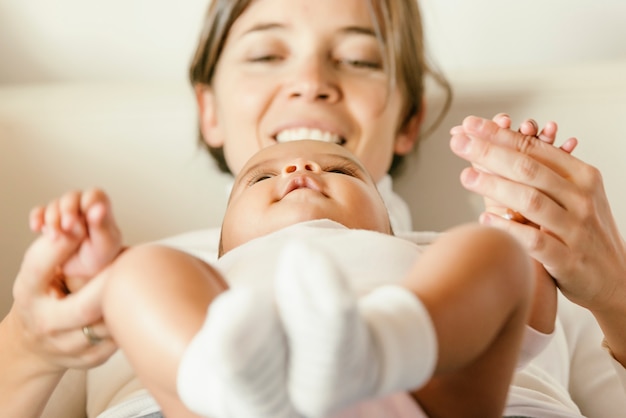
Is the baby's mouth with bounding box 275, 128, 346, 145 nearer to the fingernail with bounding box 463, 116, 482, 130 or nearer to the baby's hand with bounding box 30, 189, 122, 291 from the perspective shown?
the fingernail with bounding box 463, 116, 482, 130

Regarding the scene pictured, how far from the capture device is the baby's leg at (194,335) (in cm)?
57

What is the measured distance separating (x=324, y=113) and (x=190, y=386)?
2.73ft

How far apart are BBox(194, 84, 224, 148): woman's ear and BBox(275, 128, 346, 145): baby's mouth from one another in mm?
194

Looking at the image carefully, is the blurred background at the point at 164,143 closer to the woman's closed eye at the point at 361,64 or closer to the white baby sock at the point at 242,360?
the woman's closed eye at the point at 361,64

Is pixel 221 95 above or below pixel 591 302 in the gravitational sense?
above

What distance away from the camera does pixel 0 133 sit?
A: 1.60 meters

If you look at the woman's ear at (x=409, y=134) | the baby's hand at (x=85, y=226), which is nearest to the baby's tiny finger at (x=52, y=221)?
the baby's hand at (x=85, y=226)

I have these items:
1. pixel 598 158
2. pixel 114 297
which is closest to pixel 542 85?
pixel 598 158

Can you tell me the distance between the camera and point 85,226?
816 millimetres

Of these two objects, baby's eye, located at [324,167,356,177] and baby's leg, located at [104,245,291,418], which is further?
baby's eye, located at [324,167,356,177]

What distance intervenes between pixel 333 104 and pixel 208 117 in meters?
0.29

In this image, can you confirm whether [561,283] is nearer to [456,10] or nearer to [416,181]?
[416,181]

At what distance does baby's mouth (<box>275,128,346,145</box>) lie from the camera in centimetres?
139

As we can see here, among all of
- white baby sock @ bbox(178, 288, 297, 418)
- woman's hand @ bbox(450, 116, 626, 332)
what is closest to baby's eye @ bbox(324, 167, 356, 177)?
woman's hand @ bbox(450, 116, 626, 332)
